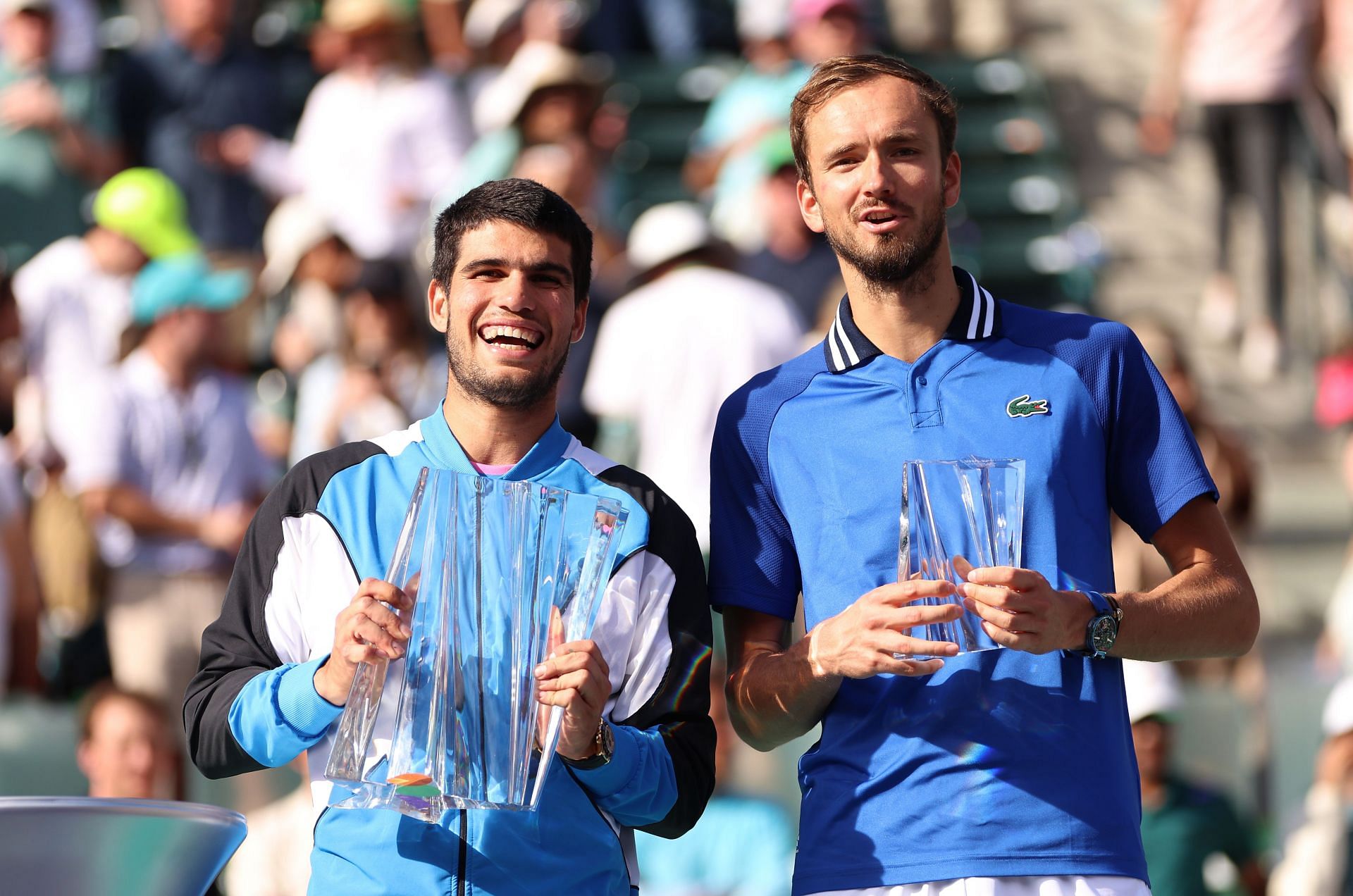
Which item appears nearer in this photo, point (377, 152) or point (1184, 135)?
point (377, 152)

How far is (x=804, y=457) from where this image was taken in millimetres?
2840

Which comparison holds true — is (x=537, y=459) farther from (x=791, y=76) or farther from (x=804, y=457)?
(x=791, y=76)

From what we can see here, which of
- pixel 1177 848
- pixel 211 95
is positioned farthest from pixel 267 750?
pixel 211 95

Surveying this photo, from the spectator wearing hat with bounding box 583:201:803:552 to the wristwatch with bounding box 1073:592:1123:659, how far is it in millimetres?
3320

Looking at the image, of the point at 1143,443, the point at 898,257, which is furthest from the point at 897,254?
the point at 1143,443

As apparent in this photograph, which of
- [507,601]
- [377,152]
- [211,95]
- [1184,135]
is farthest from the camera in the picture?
[1184,135]

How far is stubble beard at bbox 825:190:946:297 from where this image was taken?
2791 mm

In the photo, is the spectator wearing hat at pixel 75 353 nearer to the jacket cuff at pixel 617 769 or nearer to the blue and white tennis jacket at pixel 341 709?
the blue and white tennis jacket at pixel 341 709

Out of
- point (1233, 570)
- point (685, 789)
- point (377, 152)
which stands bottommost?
point (685, 789)

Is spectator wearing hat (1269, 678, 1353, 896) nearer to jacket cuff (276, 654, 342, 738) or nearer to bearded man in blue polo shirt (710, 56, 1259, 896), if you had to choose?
bearded man in blue polo shirt (710, 56, 1259, 896)

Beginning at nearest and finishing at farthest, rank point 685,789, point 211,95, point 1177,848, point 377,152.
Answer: point 685,789 < point 1177,848 < point 377,152 < point 211,95

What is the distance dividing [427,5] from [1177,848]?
5.46m

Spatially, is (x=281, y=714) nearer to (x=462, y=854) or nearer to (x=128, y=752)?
(x=462, y=854)

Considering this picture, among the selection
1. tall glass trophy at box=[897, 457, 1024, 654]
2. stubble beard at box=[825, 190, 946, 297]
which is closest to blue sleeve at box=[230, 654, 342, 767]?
tall glass trophy at box=[897, 457, 1024, 654]
